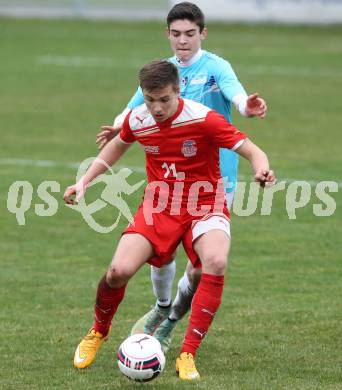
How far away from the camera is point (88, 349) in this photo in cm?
745

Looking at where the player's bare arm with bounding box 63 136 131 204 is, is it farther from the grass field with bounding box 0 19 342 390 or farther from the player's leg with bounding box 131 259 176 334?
the grass field with bounding box 0 19 342 390

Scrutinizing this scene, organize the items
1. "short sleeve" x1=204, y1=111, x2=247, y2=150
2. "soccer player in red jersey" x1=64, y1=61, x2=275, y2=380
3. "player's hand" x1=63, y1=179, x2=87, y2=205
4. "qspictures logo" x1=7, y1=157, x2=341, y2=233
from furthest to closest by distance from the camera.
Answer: "qspictures logo" x1=7, y1=157, x2=341, y2=233
"player's hand" x1=63, y1=179, x2=87, y2=205
"short sleeve" x1=204, y1=111, x2=247, y2=150
"soccer player in red jersey" x1=64, y1=61, x2=275, y2=380

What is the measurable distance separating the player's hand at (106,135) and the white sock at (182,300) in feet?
3.60

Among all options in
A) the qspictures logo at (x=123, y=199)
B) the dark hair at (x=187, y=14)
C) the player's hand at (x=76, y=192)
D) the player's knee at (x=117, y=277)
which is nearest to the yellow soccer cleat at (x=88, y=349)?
the player's knee at (x=117, y=277)

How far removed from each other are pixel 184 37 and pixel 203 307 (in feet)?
6.52

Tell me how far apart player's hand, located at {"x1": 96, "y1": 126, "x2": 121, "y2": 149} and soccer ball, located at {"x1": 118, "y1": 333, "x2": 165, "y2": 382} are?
1.62m

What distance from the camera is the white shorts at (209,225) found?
→ 7223 mm

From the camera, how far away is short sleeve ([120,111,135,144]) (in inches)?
293

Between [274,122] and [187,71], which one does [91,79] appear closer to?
[274,122]

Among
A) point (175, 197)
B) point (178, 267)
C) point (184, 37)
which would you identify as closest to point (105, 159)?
point (175, 197)

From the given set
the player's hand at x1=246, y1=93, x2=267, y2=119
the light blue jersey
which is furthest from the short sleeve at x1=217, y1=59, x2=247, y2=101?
the player's hand at x1=246, y1=93, x2=267, y2=119

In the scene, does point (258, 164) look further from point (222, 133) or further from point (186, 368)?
point (186, 368)

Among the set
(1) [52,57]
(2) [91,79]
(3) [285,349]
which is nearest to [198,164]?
(3) [285,349]

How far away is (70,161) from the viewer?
52.6 feet
